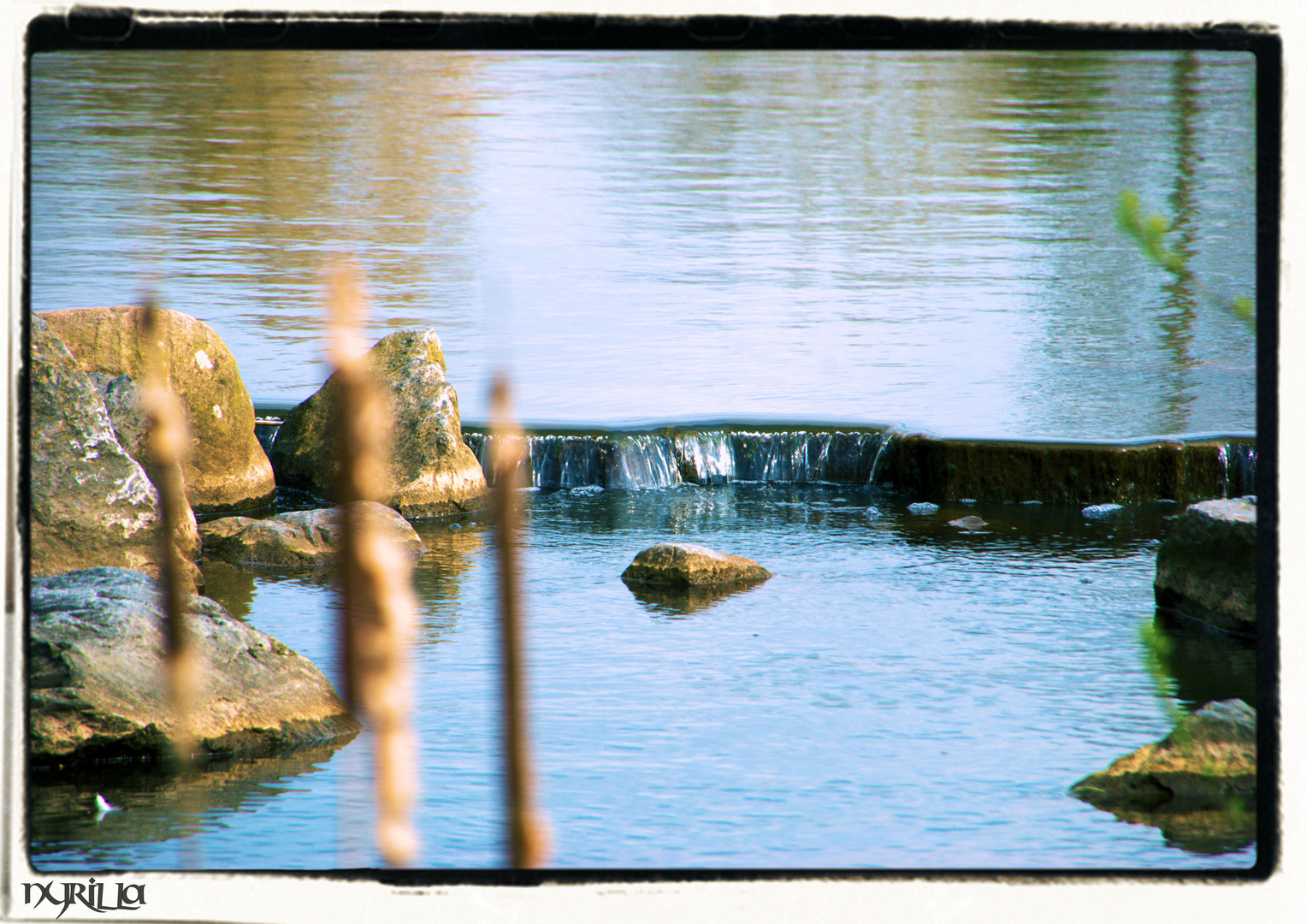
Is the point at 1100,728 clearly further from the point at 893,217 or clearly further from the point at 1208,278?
the point at 893,217

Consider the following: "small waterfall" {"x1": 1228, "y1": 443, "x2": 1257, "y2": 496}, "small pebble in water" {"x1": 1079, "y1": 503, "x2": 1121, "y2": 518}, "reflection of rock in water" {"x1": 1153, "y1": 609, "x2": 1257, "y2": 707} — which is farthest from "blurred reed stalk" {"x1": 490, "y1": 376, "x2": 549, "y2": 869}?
"small waterfall" {"x1": 1228, "y1": 443, "x2": 1257, "y2": 496}

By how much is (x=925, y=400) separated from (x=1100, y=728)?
6050mm

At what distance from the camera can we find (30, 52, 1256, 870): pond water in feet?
11.2

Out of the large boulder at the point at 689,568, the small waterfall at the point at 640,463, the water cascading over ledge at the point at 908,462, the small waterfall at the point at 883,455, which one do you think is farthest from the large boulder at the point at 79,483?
the small waterfall at the point at 883,455

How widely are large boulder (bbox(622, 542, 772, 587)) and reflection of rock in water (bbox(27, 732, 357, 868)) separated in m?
2.62

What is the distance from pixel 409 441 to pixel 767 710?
182 inches

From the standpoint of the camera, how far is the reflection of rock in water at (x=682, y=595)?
244 inches

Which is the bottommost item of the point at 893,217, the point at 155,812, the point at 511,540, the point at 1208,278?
the point at 155,812

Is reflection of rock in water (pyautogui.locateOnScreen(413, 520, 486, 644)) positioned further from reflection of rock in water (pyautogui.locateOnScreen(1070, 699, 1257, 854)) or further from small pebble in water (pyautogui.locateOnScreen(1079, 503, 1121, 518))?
small pebble in water (pyautogui.locateOnScreen(1079, 503, 1121, 518))

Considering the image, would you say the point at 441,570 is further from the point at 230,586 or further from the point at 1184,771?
the point at 1184,771

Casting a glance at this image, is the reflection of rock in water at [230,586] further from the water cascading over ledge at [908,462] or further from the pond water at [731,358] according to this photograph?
the water cascading over ledge at [908,462]

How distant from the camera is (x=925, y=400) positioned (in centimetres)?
1014

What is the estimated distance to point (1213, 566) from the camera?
576cm

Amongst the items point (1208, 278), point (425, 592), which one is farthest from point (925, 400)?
point (425, 592)
